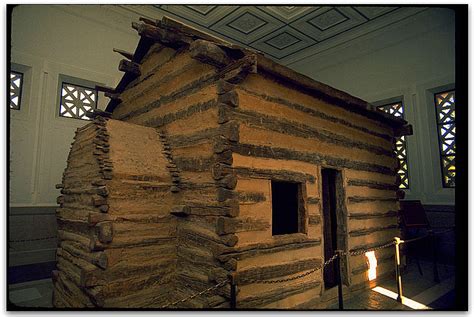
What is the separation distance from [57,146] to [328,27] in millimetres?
6612

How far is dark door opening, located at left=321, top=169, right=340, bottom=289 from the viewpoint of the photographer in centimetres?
595

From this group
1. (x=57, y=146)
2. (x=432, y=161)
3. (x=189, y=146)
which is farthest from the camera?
(x=57, y=146)

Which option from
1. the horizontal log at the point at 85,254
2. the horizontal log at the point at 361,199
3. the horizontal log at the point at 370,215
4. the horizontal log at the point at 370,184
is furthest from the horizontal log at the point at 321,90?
the horizontal log at the point at 85,254

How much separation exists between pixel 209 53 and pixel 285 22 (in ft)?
9.53

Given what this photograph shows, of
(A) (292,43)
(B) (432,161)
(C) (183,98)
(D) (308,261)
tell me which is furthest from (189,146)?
(B) (432,161)

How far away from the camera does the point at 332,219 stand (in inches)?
237

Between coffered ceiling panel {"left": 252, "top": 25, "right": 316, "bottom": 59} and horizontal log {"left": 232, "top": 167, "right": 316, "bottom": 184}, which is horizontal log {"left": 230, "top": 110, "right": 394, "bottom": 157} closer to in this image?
horizontal log {"left": 232, "top": 167, "right": 316, "bottom": 184}

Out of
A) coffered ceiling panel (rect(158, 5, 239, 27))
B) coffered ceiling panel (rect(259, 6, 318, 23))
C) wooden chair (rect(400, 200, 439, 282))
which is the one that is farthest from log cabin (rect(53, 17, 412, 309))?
wooden chair (rect(400, 200, 439, 282))

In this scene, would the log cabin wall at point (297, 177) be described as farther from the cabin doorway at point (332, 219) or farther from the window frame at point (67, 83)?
the window frame at point (67, 83)

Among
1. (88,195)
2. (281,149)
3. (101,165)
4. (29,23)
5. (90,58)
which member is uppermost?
(90,58)

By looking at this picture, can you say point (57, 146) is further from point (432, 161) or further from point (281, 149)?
point (432, 161)

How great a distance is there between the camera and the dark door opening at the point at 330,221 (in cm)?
595

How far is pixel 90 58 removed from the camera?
24.6ft

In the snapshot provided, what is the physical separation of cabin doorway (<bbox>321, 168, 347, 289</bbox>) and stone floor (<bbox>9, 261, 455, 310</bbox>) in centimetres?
59
